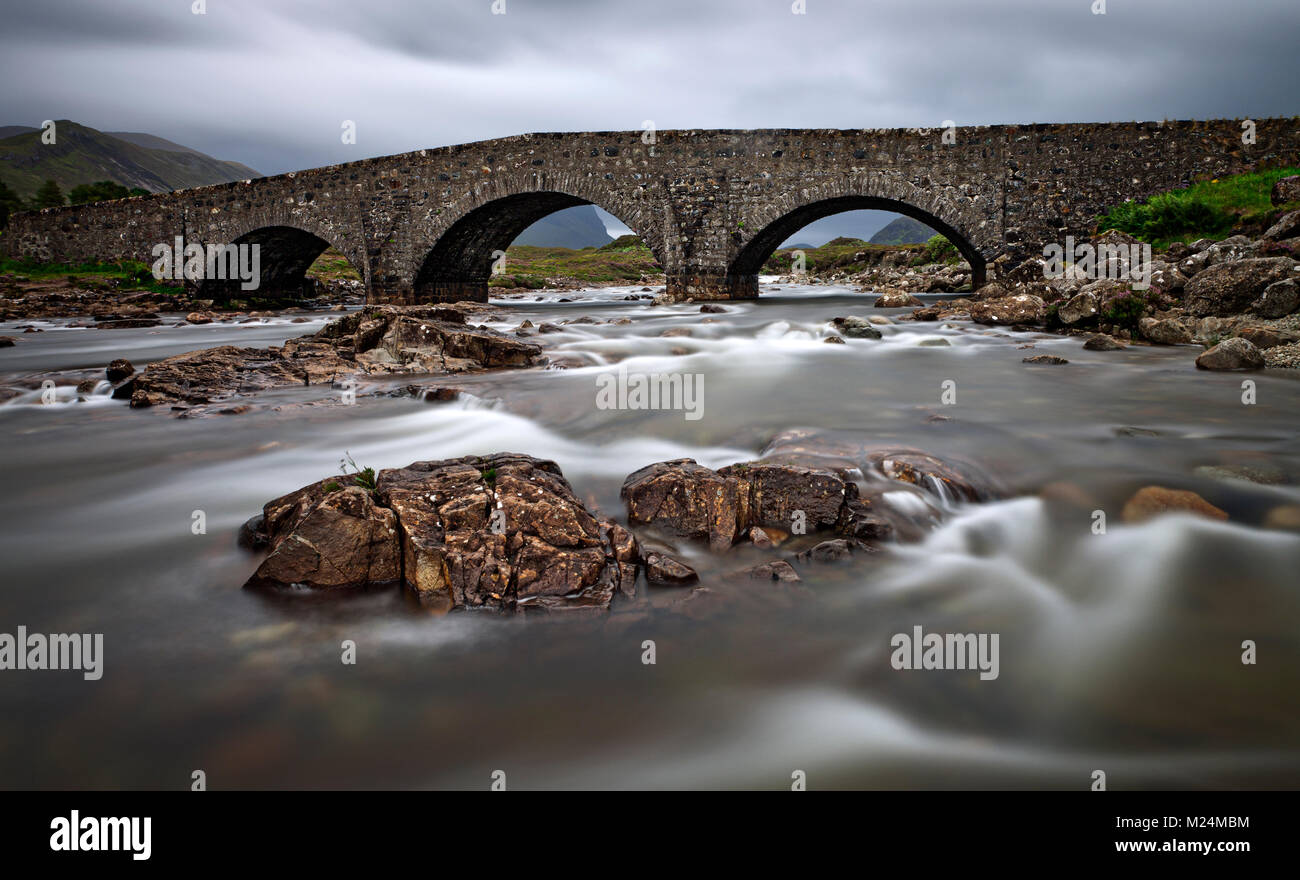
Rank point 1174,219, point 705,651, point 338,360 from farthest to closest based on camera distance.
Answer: point 1174,219
point 338,360
point 705,651

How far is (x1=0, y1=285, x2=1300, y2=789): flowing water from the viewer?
2287 millimetres

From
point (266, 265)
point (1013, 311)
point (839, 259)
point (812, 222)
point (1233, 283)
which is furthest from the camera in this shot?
point (839, 259)

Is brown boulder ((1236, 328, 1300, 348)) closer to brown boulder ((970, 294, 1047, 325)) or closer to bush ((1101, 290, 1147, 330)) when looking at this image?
bush ((1101, 290, 1147, 330))

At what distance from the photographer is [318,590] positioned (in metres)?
3.23

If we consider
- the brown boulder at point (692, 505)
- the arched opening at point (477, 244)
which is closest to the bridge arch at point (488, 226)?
the arched opening at point (477, 244)

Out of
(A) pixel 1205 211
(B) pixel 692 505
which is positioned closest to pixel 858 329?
(A) pixel 1205 211

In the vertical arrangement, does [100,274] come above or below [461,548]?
above

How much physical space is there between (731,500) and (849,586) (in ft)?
2.50

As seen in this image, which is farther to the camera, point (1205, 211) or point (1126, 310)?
point (1205, 211)

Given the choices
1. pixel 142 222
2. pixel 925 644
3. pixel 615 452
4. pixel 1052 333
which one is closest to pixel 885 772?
pixel 925 644

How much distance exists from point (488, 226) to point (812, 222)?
985 cm

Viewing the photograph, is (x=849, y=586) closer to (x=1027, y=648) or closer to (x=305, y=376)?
(x=1027, y=648)

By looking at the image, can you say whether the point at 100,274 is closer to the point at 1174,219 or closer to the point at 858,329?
the point at 858,329

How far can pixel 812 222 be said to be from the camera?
68.1 ft
